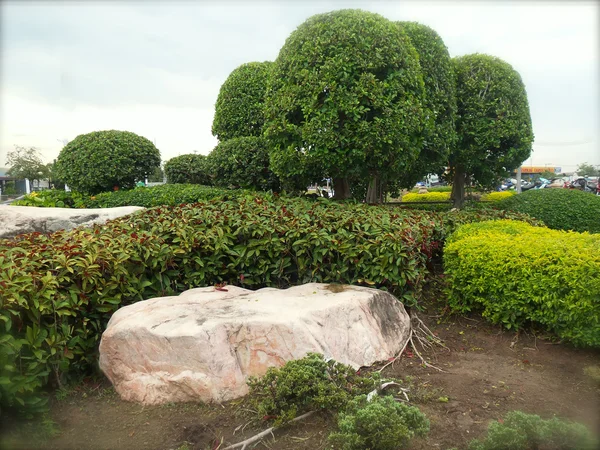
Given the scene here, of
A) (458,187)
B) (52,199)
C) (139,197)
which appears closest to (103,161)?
(52,199)

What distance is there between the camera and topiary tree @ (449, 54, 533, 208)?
9.75m

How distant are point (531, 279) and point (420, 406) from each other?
6.16 ft

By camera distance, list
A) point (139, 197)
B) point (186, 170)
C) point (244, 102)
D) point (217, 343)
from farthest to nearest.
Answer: point (186, 170) → point (244, 102) → point (139, 197) → point (217, 343)

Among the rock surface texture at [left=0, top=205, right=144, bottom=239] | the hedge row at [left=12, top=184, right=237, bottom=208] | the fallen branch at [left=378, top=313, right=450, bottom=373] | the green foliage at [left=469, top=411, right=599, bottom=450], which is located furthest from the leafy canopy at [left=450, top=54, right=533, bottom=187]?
the green foliage at [left=469, top=411, right=599, bottom=450]

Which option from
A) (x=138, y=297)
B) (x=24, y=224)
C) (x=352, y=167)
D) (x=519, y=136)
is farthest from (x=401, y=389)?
(x=519, y=136)

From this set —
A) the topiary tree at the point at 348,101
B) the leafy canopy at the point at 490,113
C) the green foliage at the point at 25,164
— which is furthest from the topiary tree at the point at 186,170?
the green foliage at the point at 25,164

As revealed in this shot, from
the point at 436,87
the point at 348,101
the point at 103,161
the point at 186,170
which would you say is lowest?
the point at 186,170

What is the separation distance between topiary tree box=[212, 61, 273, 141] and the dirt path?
7.42 metres

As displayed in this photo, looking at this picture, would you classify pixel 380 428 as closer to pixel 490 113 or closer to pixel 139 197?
pixel 139 197

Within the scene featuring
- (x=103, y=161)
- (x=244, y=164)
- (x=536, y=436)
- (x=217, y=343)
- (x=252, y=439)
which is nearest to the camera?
(x=536, y=436)

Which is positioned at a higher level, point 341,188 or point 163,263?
point 341,188

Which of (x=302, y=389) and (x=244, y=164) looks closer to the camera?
(x=302, y=389)

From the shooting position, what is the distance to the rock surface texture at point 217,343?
10.5 feet

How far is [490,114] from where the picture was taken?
991 centimetres
